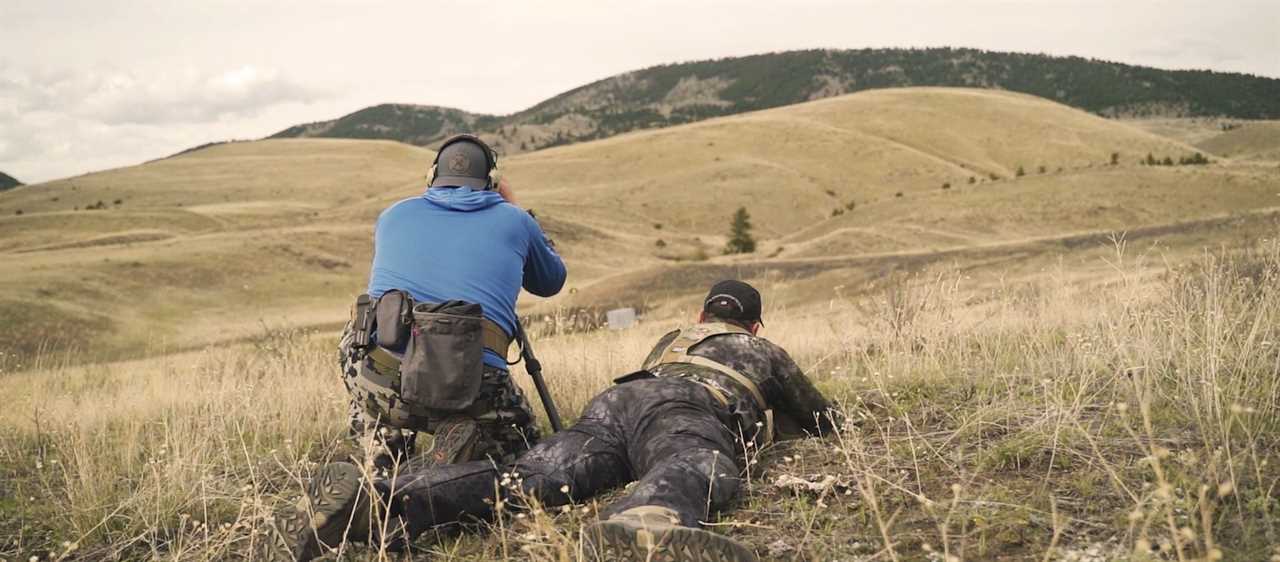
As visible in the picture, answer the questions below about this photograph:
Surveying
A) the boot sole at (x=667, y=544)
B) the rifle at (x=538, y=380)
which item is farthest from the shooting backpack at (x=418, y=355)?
the boot sole at (x=667, y=544)

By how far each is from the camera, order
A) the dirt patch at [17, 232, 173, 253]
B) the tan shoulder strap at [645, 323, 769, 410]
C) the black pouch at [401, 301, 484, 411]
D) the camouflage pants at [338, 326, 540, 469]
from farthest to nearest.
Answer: the dirt patch at [17, 232, 173, 253]
the tan shoulder strap at [645, 323, 769, 410]
the camouflage pants at [338, 326, 540, 469]
the black pouch at [401, 301, 484, 411]

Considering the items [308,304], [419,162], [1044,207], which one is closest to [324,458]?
[308,304]

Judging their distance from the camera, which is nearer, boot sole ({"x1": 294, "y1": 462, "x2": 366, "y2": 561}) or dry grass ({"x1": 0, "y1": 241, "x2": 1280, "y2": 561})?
dry grass ({"x1": 0, "y1": 241, "x2": 1280, "y2": 561})

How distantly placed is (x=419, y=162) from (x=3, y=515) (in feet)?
362

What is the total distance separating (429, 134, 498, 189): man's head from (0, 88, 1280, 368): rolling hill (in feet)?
18.6

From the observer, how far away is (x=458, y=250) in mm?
4715

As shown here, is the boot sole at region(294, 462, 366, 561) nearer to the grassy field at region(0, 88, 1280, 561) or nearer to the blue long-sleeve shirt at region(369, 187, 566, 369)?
the grassy field at region(0, 88, 1280, 561)

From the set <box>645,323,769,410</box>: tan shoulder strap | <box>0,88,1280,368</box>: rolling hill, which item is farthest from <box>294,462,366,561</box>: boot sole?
<box>0,88,1280,368</box>: rolling hill

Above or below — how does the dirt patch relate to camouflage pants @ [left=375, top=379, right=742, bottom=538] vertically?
above

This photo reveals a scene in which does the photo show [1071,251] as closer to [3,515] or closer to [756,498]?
[756,498]

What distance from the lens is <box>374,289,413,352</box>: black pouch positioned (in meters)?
4.42

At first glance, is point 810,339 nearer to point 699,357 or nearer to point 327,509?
point 699,357

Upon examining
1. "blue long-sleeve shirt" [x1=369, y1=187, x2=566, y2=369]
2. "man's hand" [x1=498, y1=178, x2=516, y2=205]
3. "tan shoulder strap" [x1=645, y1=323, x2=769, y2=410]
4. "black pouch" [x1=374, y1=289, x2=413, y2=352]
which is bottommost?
"tan shoulder strap" [x1=645, y1=323, x2=769, y2=410]

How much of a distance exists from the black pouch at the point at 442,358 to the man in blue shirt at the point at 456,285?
0.13 m
